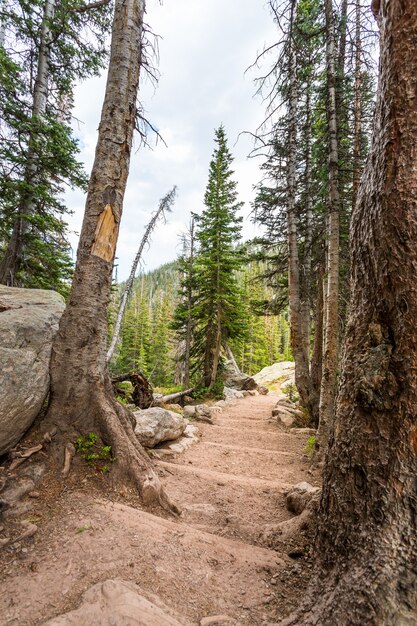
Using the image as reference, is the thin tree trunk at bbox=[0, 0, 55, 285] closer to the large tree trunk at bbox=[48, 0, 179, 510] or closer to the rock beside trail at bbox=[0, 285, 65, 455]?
the large tree trunk at bbox=[48, 0, 179, 510]

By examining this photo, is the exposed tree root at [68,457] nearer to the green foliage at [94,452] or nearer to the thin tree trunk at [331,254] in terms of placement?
the green foliage at [94,452]

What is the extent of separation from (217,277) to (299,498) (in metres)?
12.1

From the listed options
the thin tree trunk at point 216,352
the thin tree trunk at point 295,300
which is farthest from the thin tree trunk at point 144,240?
the thin tree trunk at point 295,300

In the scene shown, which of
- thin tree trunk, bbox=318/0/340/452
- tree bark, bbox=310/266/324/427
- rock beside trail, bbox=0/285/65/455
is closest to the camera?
rock beside trail, bbox=0/285/65/455

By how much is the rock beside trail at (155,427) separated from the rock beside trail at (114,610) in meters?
4.06

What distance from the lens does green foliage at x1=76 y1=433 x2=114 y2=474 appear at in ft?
10.5

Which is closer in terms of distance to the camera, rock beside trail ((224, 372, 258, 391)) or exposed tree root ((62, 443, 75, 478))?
exposed tree root ((62, 443, 75, 478))

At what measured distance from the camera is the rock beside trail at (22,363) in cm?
273

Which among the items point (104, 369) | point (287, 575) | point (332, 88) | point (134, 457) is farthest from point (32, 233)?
point (287, 575)

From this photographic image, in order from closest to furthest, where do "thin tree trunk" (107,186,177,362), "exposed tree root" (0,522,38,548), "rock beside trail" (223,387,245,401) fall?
"exposed tree root" (0,522,38,548) < "rock beside trail" (223,387,245,401) < "thin tree trunk" (107,186,177,362)

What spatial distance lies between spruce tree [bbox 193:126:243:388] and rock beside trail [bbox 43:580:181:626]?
13034mm

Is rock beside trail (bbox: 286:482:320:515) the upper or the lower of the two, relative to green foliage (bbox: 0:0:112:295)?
lower

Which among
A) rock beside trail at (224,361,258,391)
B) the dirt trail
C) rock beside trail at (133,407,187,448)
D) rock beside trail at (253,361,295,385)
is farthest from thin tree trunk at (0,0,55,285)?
rock beside trail at (253,361,295,385)

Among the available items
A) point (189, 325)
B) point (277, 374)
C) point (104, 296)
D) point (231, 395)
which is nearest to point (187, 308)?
point (189, 325)
